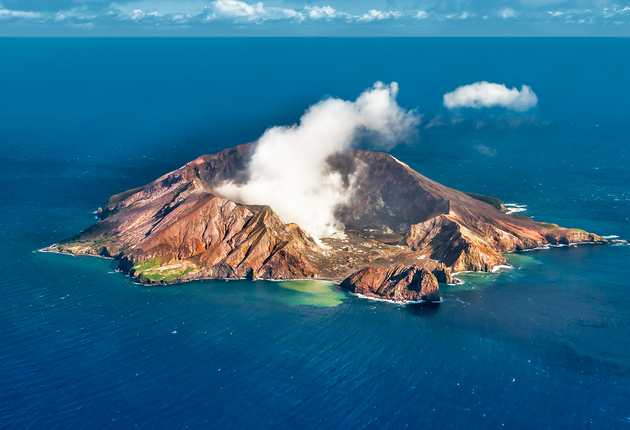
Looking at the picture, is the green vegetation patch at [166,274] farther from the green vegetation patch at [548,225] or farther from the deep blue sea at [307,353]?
the green vegetation patch at [548,225]

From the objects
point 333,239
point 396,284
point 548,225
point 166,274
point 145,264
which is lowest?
point 166,274

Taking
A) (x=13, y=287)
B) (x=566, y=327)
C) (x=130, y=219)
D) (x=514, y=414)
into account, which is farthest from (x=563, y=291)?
(x=13, y=287)

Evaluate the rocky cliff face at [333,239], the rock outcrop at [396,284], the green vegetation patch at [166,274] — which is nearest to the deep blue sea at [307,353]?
the rock outcrop at [396,284]

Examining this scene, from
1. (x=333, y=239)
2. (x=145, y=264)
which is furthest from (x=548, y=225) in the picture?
(x=145, y=264)

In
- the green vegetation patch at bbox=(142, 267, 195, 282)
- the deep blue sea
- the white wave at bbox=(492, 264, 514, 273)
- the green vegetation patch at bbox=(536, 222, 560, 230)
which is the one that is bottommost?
the deep blue sea

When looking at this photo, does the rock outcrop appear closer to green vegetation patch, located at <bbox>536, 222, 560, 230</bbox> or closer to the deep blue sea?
the deep blue sea

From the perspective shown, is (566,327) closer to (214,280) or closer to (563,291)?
(563,291)

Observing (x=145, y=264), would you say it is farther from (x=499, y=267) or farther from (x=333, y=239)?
(x=499, y=267)

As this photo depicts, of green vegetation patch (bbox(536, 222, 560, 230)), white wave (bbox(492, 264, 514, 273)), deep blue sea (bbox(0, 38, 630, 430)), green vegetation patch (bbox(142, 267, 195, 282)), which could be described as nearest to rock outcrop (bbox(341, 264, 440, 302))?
deep blue sea (bbox(0, 38, 630, 430))
